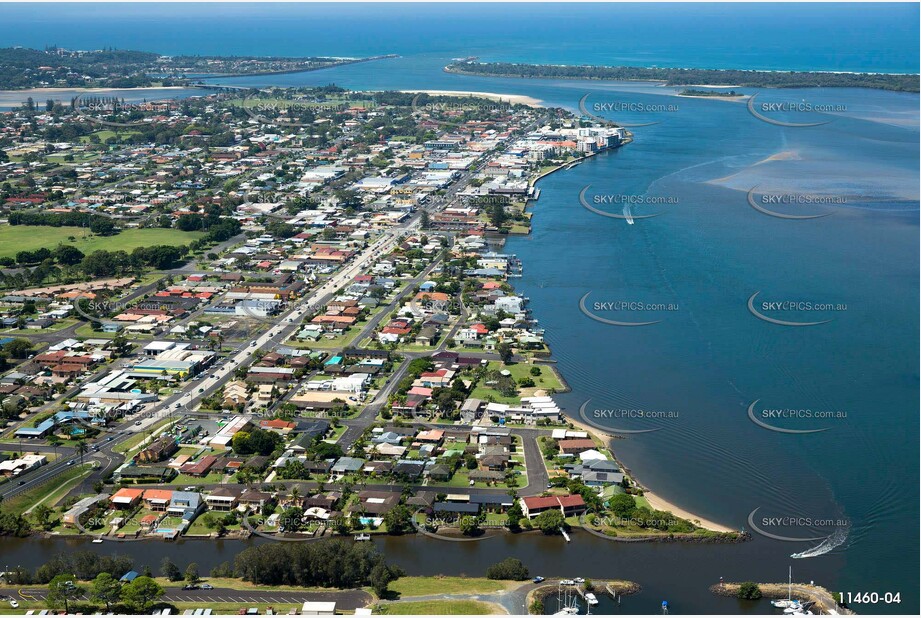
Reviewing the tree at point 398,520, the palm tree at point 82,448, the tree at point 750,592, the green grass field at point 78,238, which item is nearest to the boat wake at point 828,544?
the tree at point 750,592

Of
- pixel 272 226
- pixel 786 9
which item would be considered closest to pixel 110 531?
pixel 272 226

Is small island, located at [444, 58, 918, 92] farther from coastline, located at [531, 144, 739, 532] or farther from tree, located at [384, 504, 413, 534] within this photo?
tree, located at [384, 504, 413, 534]

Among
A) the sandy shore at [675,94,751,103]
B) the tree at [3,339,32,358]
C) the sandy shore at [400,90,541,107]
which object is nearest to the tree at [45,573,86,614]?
the tree at [3,339,32,358]

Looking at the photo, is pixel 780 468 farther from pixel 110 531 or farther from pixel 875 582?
pixel 110 531

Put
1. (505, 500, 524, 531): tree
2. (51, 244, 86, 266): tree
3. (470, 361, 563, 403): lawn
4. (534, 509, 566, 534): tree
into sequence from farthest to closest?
(51, 244, 86, 266): tree → (470, 361, 563, 403): lawn → (505, 500, 524, 531): tree → (534, 509, 566, 534): tree

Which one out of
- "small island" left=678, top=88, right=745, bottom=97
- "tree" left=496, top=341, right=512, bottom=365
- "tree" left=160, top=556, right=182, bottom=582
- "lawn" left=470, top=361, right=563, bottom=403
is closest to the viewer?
"tree" left=160, top=556, right=182, bottom=582
